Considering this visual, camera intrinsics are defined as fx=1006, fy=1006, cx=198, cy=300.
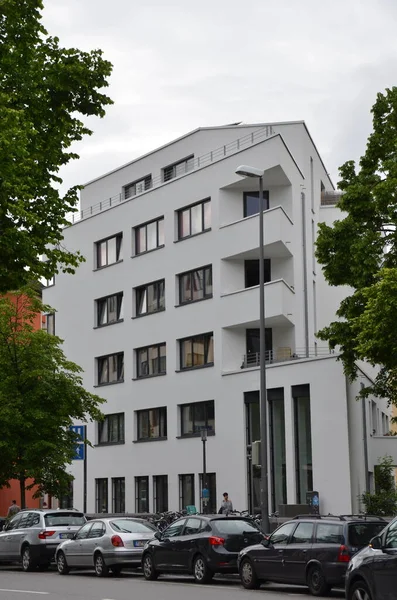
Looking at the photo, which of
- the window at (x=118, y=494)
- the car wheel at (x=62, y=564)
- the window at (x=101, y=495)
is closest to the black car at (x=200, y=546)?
the car wheel at (x=62, y=564)

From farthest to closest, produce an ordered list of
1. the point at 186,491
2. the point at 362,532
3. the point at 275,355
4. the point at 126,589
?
the point at 186,491 < the point at 275,355 < the point at 126,589 < the point at 362,532

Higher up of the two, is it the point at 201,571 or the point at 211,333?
the point at 211,333

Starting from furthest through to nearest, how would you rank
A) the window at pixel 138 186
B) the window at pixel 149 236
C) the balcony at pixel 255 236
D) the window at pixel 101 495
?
1. the window at pixel 138 186
2. the window at pixel 101 495
3. the window at pixel 149 236
4. the balcony at pixel 255 236

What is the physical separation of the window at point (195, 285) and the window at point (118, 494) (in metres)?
9.54

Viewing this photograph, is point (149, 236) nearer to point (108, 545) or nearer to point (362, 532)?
point (108, 545)

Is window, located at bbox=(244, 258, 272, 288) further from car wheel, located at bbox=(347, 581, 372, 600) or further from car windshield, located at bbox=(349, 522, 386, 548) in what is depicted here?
car wheel, located at bbox=(347, 581, 372, 600)

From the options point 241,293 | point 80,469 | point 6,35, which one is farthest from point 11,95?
point 80,469

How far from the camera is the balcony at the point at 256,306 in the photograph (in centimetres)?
4084

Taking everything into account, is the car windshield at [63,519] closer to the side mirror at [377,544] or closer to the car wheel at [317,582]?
the car wheel at [317,582]

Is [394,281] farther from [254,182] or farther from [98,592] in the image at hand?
[254,182]

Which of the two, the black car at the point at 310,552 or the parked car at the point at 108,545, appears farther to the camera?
the parked car at the point at 108,545

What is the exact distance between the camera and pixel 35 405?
36188 millimetres

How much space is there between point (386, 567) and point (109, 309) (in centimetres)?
3970

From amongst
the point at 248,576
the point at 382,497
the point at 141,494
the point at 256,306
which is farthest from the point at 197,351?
the point at 248,576
